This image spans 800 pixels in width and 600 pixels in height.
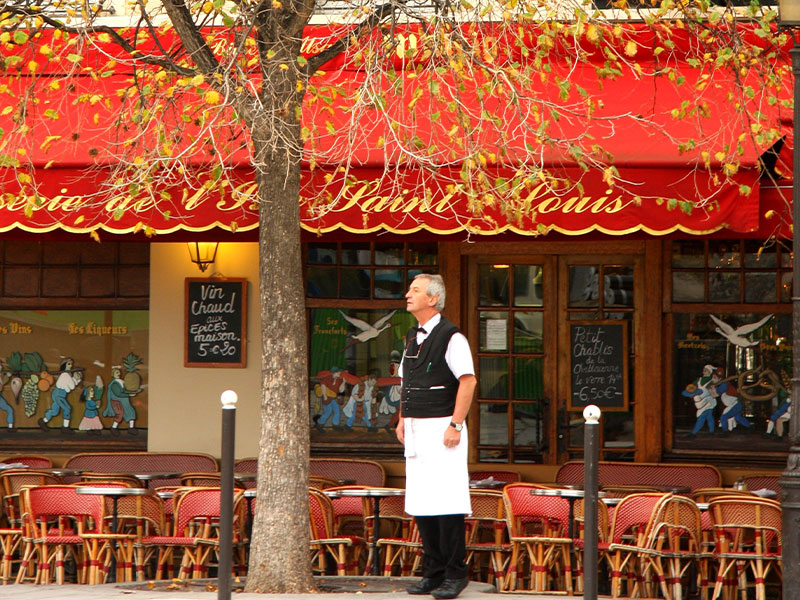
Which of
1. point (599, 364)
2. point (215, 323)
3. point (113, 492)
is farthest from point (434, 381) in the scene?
point (215, 323)

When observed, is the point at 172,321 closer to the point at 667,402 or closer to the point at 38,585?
the point at 38,585

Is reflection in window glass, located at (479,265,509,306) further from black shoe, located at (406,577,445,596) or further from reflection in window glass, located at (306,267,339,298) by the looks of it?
black shoe, located at (406,577,445,596)

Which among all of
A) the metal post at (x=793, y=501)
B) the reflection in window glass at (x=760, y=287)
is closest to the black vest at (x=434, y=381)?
the metal post at (x=793, y=501)

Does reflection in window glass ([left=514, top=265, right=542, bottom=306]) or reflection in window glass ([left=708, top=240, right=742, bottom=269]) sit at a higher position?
reflection in window glass ([left=708, top=240, right=742, bottom=269])

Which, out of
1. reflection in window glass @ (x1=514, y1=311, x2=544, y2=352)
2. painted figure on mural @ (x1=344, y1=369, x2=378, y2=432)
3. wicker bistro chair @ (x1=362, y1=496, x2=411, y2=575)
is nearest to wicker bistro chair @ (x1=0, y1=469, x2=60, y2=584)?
wicker bistro chair @ (x1=362, y1=496, x2=411, y2=575)

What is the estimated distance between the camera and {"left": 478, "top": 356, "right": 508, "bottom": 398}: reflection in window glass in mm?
11336

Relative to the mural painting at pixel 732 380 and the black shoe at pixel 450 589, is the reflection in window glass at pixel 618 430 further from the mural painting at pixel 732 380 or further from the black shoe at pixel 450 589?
the black shoe at pixel 450 589

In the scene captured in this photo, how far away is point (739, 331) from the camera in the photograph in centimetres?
1084

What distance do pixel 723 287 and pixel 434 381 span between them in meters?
4.34

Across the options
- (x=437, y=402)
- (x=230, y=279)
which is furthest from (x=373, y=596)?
(x=230, y=279)

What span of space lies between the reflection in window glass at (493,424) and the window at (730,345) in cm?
152

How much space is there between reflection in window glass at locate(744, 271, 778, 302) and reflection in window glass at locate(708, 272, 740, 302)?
84 millimetres

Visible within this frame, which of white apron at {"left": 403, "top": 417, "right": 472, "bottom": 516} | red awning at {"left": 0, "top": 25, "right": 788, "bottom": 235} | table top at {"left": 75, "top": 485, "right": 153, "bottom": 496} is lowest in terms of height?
table top at {"left": 75, "top": 485, "right": 153, "bottom": 496}

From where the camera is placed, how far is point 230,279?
37.6 feet
